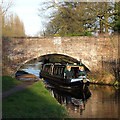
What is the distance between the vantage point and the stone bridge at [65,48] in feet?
65.2

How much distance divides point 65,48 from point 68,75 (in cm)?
389

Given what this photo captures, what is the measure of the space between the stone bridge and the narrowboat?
187 cm

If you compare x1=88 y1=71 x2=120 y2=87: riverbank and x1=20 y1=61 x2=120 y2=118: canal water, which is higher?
x1=88 y1=71 x2=120 y2=87: riverbank

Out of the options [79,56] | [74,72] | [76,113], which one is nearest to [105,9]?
[79,56]

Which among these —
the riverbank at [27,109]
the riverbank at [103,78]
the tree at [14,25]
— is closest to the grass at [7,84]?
the riverbank at [27,109]

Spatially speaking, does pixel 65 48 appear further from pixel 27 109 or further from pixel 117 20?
pixel 27 109

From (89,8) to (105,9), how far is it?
182cm

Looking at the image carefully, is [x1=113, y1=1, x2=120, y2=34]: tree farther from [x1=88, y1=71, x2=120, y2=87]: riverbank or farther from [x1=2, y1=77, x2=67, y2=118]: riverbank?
[x1=2, y1=77, x2=67, y2=118]: riverbank

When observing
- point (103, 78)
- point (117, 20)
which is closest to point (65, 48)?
point (103, 78)

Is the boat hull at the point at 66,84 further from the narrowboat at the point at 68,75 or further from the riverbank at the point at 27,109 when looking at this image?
the riverbank at the point at 27,109

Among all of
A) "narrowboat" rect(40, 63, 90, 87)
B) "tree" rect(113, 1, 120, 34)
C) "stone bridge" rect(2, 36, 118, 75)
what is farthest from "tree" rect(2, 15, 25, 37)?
"tree" rect(113, 1, 120, 34)

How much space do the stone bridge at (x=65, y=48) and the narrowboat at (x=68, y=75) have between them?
73.6 inches

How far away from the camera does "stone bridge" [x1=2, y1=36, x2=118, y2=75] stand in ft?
65.2

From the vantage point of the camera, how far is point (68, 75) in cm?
1678
